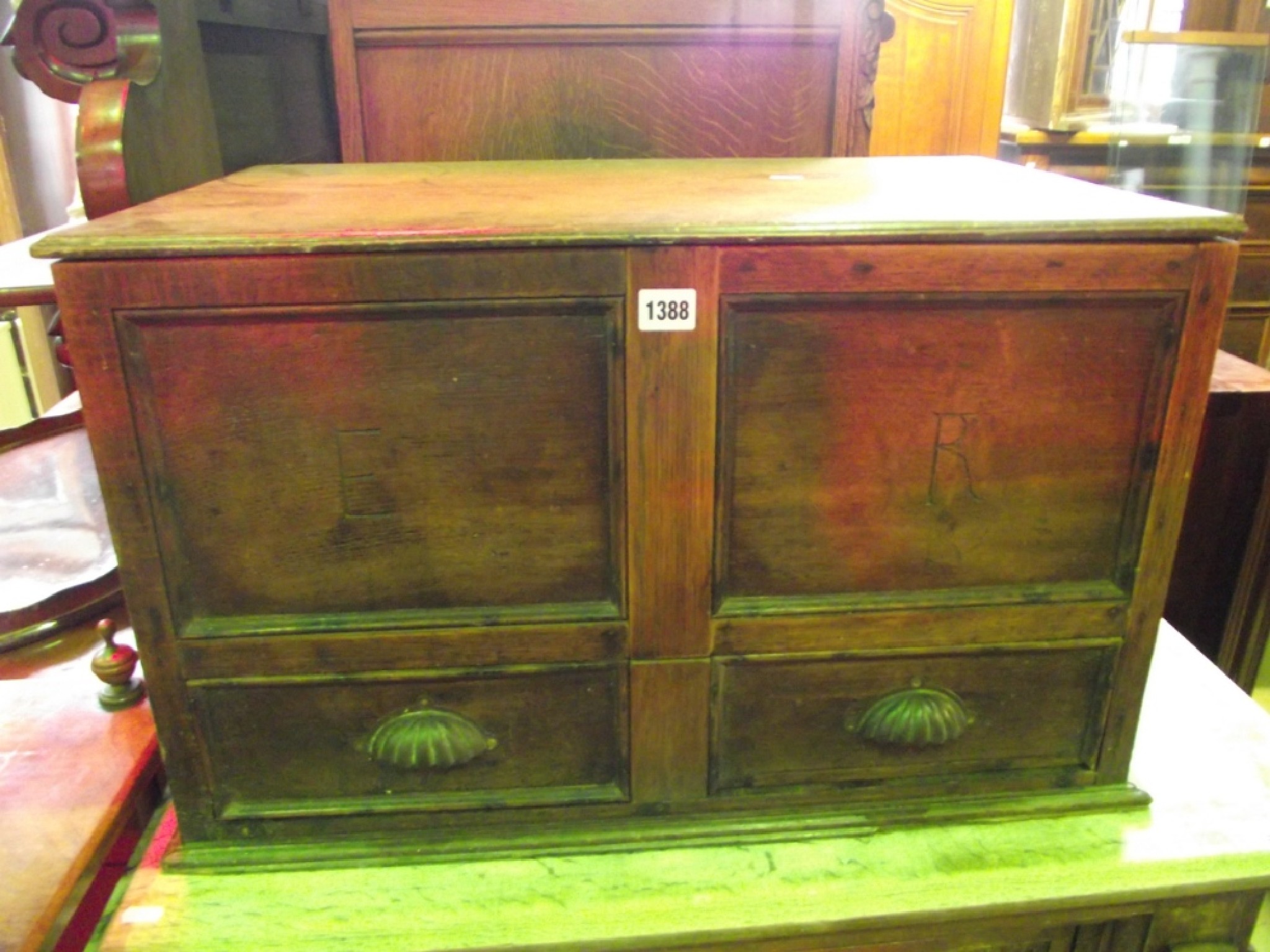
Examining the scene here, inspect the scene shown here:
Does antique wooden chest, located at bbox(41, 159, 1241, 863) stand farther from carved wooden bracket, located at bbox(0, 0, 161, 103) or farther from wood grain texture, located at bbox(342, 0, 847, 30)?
wood grain texture, located at bbox(342, 0, 847, 30)

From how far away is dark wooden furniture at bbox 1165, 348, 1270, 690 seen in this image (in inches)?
63.1

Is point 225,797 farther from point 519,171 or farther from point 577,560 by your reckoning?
point 519,171

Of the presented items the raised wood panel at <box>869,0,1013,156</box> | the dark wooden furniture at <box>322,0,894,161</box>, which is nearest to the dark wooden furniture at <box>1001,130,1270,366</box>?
the raised wood panel at <box>869,0,1013,156</box>

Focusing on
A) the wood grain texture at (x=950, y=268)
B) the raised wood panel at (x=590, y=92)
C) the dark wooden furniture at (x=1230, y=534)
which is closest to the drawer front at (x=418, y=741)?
the wood grain texture at (x=950, y=268)

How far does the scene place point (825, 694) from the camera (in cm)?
83

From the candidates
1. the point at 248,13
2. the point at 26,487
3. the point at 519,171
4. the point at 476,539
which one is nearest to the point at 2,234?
the point at 26,487

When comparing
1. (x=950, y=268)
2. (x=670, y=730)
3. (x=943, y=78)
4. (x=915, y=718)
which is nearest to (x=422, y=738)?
(x=670, y=730)

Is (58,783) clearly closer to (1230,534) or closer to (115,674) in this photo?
(115,674)

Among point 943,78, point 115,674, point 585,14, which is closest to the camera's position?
point 115,674

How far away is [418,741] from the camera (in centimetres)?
80

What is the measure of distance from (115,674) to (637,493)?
0.60 m

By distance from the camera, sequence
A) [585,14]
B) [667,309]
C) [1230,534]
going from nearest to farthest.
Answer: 1. [667,309]
2. [585,14]
3. [1230,534]

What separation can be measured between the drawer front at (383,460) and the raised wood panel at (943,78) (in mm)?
2388

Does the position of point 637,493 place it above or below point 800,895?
above
